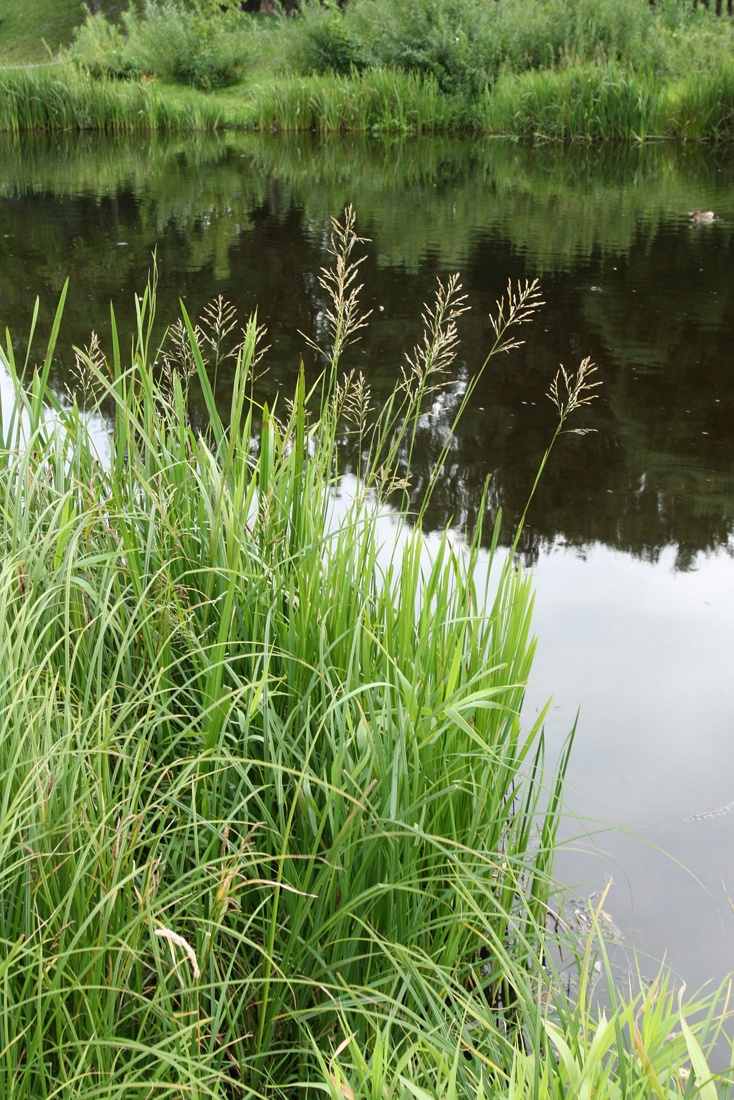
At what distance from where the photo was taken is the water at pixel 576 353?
2594 mm

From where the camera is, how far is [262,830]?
1.66 m

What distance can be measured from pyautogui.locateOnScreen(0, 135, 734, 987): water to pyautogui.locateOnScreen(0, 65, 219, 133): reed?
2.24 m

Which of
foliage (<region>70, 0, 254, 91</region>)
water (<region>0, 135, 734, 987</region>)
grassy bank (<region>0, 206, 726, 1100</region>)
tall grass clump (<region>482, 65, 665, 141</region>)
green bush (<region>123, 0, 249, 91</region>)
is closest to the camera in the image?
grassy bank (<region>0, 206, 726, 1100</region>)

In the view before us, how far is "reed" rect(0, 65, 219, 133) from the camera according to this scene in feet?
48.7

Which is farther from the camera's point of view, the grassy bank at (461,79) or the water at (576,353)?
the grassy bank at (461,79)

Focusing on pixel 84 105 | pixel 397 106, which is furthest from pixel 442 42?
pixel 84 105

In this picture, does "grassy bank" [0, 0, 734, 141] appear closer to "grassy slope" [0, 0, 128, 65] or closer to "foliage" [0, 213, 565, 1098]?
"grassy slope" [0, 0, 128, 65]

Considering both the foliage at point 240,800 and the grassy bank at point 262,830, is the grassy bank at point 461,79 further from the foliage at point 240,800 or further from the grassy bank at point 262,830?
the foliage at point 240,800

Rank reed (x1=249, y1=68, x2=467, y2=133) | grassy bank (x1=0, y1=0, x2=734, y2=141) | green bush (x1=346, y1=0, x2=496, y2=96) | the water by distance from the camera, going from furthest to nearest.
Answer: reed (x1=249, y1=68, x2=467, y2=133) < green bush (x1=346, y1=0, x2=496, y2=96) < grassy bank (x1=0, y1=0, x2=734, y2=141) < the water

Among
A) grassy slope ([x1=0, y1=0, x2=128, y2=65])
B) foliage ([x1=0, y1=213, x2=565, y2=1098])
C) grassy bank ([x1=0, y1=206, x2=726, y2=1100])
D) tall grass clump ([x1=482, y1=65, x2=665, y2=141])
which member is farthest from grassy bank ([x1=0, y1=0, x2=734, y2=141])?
foliage ([x1=0, y1=213, x2=565, y2=1098])

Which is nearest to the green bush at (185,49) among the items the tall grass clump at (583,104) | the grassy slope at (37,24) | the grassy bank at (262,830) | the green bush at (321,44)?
the green bush at (321,44)

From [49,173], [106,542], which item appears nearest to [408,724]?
[106,542]

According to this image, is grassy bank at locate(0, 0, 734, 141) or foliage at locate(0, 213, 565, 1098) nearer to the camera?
foliage at locate(0, 213, 565, 1098)

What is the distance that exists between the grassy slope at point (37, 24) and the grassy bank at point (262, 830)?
2771cm
